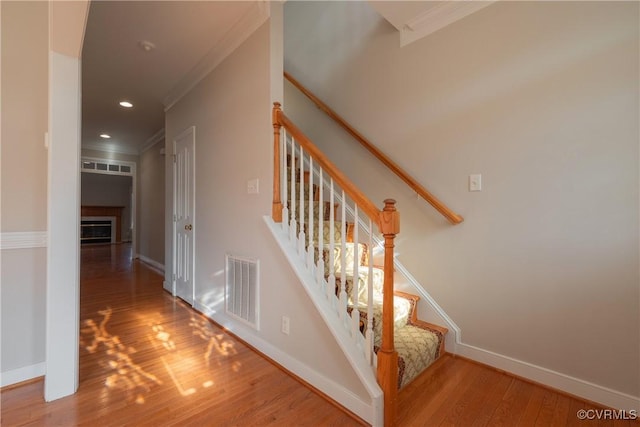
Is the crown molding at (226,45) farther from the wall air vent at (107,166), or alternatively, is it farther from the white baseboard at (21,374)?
the wall air vent at (107,166)

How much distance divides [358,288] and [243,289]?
A: 1.01 m

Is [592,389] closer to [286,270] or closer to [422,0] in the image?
[286,270]

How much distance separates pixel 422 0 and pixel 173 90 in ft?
9.54

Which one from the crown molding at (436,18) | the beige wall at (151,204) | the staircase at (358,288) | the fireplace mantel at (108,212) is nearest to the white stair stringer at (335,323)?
the staircase at (358,288)

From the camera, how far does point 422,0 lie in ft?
6.59

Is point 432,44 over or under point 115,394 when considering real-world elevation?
over

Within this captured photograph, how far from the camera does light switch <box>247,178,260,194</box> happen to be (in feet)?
7.20

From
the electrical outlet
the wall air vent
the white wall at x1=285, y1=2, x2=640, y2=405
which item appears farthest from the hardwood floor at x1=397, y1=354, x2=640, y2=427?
the wall air vent

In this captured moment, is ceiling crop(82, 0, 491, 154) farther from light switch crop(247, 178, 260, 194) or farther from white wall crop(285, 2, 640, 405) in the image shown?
light switch crop(247, 178, 260, 194)

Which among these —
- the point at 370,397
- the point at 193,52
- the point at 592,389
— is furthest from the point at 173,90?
the point at 592,389

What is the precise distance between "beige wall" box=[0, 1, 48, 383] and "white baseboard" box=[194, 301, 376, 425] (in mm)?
1291

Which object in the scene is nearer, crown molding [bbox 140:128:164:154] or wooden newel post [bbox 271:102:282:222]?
wooden newel post [bbox 271:102:282:222]

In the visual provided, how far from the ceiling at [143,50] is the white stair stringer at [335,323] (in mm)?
1751

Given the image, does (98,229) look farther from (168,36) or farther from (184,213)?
(168,36)
